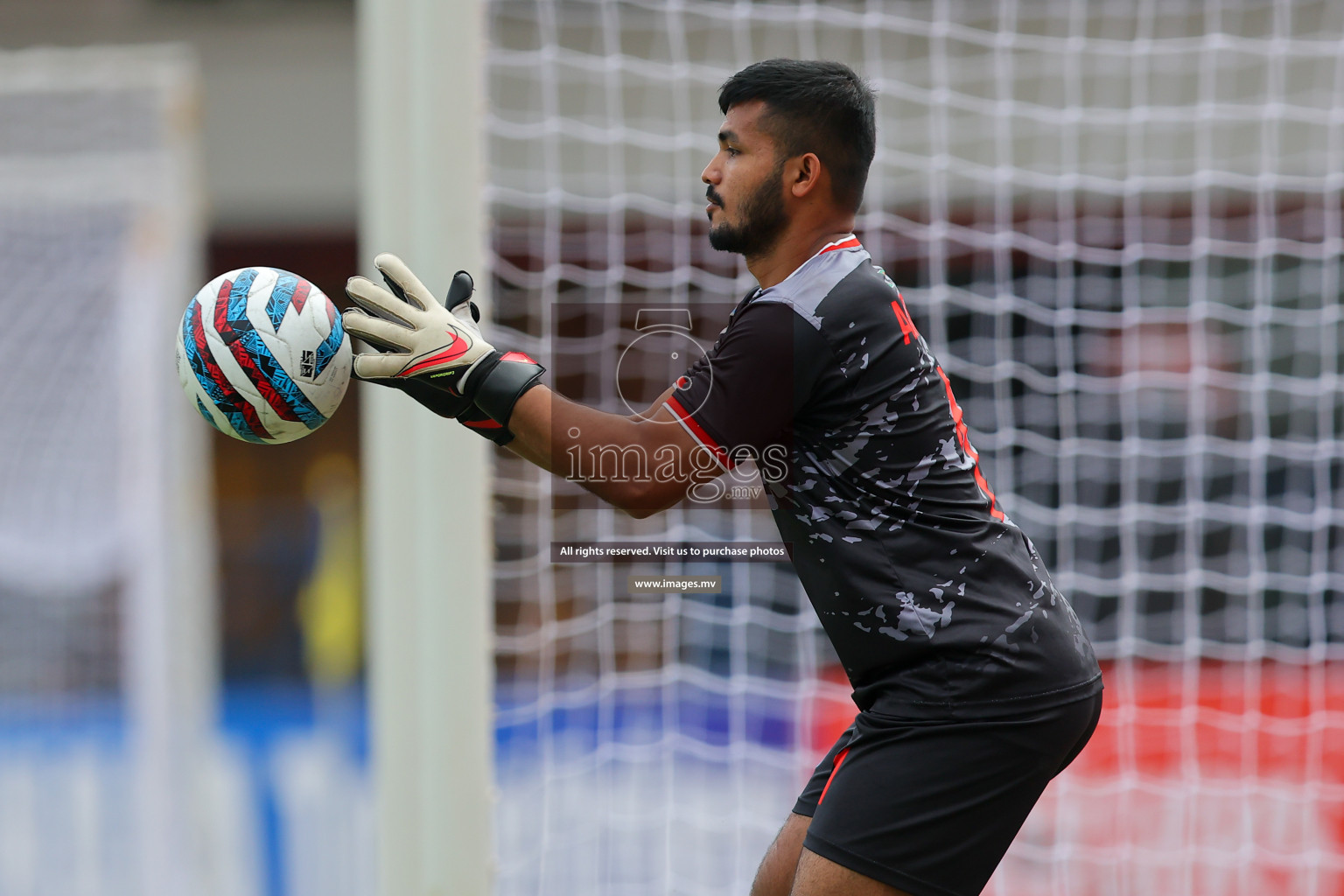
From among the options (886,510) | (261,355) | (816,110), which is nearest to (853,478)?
(886,510)

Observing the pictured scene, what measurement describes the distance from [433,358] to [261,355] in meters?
0.42

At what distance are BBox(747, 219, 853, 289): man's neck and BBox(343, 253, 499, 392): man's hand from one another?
2.05 ft

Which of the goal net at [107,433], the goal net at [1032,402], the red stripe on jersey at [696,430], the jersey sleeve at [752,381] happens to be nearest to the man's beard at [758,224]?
the jersey sleeve at [752,381]

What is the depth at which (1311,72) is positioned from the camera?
26.4 ft

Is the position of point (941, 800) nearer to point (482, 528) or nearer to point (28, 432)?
point (482, 528)

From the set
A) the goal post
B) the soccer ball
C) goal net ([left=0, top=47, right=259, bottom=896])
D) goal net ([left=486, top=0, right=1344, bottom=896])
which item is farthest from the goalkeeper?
goal net ([left=0, top=47, right=259, bottom=896])

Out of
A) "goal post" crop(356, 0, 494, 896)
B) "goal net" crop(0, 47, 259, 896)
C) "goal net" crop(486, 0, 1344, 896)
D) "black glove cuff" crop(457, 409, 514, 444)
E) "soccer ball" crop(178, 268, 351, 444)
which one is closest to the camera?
"black glove cuff" crop(457, 409, 514, 444)

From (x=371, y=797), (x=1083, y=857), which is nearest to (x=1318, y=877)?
(x=1083, y=857)

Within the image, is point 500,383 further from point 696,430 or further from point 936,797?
point 936,797

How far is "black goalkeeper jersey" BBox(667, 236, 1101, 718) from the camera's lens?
2.42 meters

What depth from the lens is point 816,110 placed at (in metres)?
2.58

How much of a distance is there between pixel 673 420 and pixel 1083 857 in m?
3.59

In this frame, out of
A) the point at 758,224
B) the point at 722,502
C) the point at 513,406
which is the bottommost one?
the point at 722,502

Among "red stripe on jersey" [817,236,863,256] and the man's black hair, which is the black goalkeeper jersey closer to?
"red stripe on jersey" [817,236,863,256]
